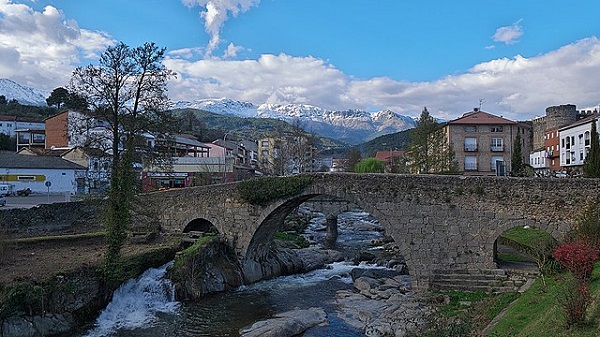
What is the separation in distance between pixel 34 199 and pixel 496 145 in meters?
42.9

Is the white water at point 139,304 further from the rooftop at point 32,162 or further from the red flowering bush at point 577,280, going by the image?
the rooftop at point 32,162

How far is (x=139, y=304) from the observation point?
21.0 metres

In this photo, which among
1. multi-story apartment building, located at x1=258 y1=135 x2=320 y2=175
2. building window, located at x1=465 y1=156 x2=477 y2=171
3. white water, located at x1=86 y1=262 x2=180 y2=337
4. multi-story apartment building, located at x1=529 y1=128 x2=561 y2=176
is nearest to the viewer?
white water, located at x1=86 y1=262 x2=180 y2=337

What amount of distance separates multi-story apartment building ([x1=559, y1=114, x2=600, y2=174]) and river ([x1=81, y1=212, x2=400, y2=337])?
3332 cm

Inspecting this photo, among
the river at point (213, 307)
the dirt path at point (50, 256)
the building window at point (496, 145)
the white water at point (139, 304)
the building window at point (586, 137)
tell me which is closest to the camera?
the dirt path at point (50, 256)

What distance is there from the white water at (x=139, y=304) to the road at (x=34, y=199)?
17610 millimetres

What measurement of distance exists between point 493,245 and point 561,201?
343 centimetres

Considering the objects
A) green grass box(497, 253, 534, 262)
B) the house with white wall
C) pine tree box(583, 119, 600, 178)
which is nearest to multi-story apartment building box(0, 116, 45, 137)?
the house with white wall

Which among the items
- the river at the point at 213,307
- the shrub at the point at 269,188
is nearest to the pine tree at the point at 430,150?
the river at the point at 213,307

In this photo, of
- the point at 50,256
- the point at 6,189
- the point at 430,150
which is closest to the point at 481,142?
the point at 430,150

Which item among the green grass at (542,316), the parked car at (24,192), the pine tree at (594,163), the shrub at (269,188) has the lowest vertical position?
the green grass at (542,316)

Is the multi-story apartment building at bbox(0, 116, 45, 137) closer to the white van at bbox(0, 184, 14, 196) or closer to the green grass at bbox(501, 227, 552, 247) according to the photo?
the white van at bbox(0, 184, 14, 196)

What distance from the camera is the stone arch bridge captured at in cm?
2147

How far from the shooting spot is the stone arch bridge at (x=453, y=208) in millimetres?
21469
